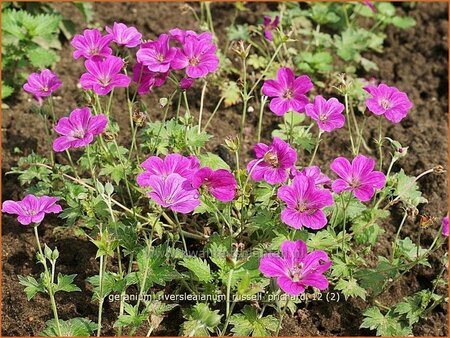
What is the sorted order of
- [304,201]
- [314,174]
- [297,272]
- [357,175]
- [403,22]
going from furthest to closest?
1. [403,22]
2. [314,174]
3. [357,175]
4. [304,201]
5. [297,272]

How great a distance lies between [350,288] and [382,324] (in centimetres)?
19

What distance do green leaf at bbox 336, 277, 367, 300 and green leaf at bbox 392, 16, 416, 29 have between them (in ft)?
7.22

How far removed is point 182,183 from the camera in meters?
2.39

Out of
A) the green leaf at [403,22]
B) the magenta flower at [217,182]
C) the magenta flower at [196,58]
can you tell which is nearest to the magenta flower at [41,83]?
the magenta flower at [196,58]

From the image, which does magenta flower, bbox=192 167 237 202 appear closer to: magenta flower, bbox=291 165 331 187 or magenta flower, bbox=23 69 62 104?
magenta flower, bbox=291 165 331 187

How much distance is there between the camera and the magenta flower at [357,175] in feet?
8.09

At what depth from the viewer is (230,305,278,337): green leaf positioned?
101 inches

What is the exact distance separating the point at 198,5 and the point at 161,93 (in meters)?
0.95

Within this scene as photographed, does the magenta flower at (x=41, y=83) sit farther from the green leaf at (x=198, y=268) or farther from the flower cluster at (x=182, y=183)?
the green leaf at (x=198, y=268)

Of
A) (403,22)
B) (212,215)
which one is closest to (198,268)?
(212,215)

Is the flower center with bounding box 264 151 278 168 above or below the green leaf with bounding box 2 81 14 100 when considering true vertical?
above

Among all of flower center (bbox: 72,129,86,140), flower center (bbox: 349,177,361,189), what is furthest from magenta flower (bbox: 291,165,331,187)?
flower center (bbox: 72,129,86,140)

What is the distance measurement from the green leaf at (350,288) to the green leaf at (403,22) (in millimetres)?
2200

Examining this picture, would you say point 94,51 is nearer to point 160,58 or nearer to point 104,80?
point 104,80
